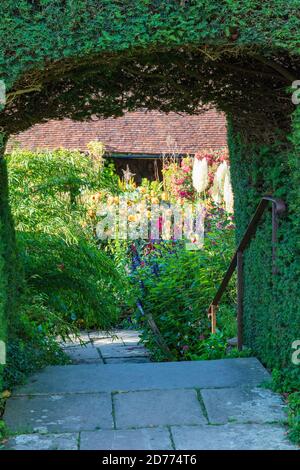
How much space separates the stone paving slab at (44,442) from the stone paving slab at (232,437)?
54cm

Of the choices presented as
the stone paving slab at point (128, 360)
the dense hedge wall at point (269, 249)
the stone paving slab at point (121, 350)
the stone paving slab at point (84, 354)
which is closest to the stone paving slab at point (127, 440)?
the dense hedge wall at point (269, 249)

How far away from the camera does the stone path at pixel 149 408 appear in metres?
3.81

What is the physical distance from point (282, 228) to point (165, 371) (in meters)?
1.29

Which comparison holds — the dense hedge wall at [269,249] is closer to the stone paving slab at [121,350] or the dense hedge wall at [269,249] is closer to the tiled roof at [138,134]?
the stone paving slab at [121,350]

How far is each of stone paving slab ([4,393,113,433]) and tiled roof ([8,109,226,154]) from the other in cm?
1487

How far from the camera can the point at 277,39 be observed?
3777 millimetres

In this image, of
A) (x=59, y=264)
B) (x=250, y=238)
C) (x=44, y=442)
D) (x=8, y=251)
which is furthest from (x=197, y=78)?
(x=59, y=264)

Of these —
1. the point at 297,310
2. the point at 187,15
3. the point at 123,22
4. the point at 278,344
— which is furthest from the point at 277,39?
the point at 278,344

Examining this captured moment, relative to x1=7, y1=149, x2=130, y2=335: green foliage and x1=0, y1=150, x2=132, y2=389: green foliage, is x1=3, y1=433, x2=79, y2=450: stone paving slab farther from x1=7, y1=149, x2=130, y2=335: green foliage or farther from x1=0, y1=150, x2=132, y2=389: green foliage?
x1=7, y1=149, x2=130, y2=335: green foliage

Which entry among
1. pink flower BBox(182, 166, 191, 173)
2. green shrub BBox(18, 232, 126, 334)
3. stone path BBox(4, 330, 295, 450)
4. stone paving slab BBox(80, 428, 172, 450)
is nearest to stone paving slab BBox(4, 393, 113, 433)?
stone path BBox(4, 330, 295, 450)

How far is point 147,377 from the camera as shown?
494 centimetres

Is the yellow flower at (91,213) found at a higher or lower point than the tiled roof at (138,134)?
lower

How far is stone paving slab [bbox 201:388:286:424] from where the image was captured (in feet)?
13.5

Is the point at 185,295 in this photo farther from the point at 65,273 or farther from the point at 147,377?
the point at 147,377
